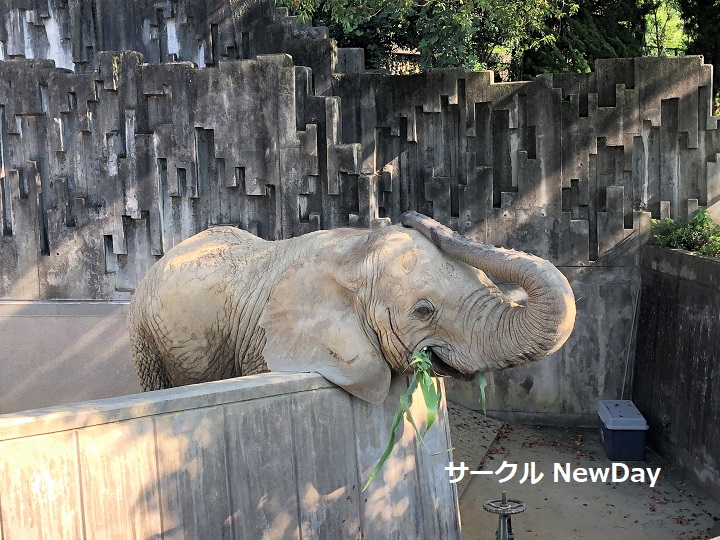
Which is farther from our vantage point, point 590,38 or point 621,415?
point 590,38

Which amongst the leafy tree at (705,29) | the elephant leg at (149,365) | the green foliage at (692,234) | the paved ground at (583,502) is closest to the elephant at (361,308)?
the elephant leg at (149,365)

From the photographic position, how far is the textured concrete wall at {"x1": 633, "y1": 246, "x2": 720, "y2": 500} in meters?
7.50

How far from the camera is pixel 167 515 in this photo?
3656 millimetres

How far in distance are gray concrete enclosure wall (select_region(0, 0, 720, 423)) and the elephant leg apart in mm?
3228

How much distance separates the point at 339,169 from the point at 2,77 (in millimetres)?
3466

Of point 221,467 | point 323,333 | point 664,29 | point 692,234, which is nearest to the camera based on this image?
point 221,467

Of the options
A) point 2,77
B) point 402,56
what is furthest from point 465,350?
point 402,56

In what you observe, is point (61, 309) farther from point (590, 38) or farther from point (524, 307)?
point (590, 38)

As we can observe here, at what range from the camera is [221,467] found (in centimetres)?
381

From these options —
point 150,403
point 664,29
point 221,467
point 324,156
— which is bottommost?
point 221,467

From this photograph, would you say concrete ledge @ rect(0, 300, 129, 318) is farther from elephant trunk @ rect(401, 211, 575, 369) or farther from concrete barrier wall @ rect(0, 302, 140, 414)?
elephant trunk @ rect(401, 211, 575, 369)

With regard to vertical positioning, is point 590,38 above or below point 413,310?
above

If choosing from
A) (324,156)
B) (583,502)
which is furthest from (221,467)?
(324,156)

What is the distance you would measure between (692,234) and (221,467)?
6164mm
